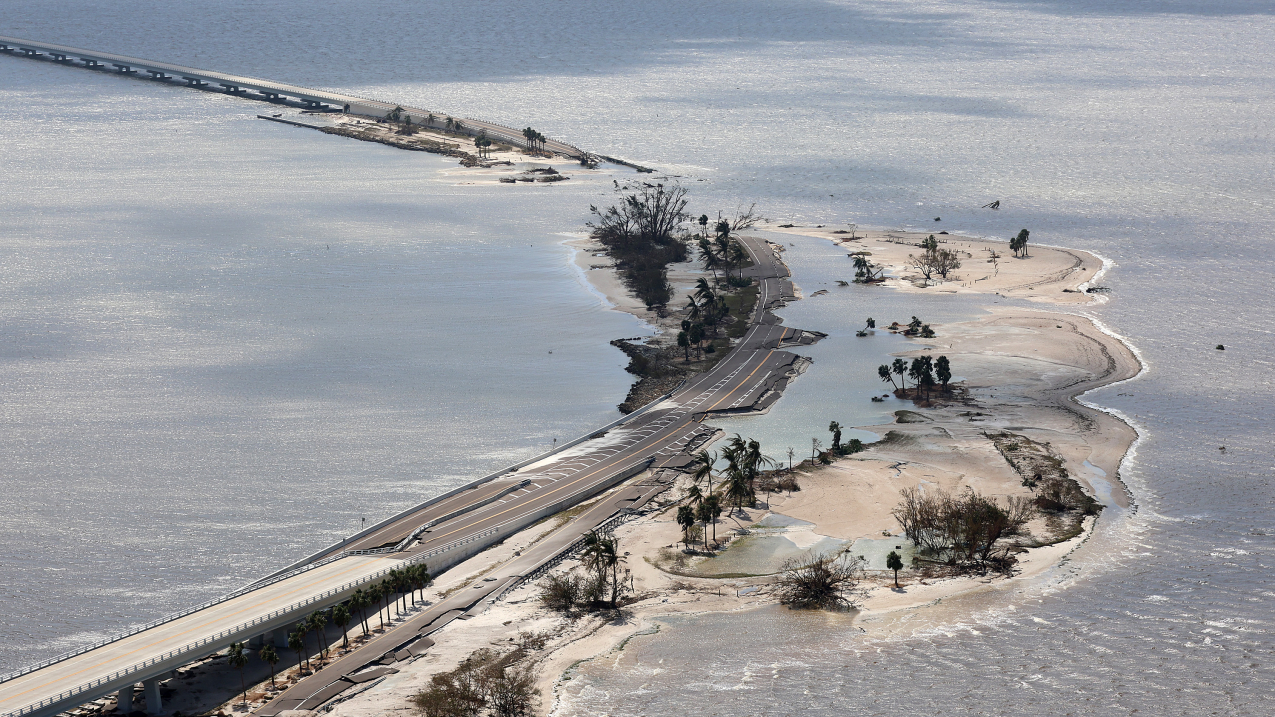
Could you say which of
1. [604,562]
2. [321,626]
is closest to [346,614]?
[321,626]

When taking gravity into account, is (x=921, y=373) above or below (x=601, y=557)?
above

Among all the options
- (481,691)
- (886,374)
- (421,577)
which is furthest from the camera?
(886,374)

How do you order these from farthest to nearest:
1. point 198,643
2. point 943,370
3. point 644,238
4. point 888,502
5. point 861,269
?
1. point 644,238
2. point 861,269
3. point 943,370
4. point 888,502
5. point 198,643

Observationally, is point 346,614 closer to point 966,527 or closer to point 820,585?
point 820,585

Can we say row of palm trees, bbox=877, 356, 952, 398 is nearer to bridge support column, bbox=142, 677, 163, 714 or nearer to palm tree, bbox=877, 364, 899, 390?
palm tree, bbox=877, 364, 899, 390

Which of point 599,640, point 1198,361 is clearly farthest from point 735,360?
point 599,640

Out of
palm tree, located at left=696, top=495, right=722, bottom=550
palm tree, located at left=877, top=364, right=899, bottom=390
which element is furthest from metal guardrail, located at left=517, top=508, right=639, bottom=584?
palm tree, located at left=877, top=364, right=899, bottom=390
